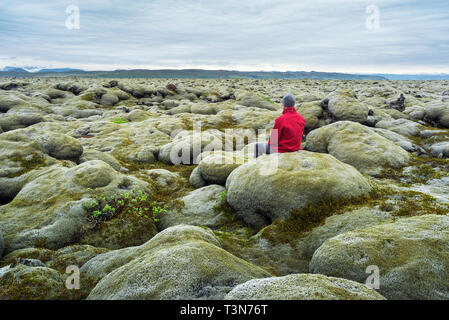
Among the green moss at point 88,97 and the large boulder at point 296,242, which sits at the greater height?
the green moss at point 88,97

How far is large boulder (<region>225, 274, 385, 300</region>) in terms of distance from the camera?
5242 mm

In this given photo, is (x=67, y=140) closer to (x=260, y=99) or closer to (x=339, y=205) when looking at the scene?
(x=339, y=205)

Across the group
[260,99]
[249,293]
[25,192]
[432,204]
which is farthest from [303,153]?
[260,99]

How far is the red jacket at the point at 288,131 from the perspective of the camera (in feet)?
52.7

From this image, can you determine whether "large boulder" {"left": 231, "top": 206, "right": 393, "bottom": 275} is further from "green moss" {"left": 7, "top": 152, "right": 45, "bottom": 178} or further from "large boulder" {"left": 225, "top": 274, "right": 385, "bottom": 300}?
A: "green moss" {"left": 7, "top": 152, "right": 45, "bottom": 178}

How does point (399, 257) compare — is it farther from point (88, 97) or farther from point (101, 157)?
point (88, 97)

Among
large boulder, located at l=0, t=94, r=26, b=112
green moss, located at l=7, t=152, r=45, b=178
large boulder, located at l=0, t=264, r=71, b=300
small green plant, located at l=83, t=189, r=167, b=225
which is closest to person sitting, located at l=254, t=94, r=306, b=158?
small green plant, located at l=83, t=189, r=167, b=225

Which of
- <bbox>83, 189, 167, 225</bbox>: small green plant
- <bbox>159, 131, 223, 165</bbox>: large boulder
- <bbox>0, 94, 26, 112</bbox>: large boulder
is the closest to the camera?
<bbox>83, 189, 167, 225</bbox>: small green plant

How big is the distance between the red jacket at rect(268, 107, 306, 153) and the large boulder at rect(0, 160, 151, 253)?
928cm

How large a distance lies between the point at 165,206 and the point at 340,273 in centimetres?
1089

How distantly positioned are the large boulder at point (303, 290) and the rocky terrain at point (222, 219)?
3 cm

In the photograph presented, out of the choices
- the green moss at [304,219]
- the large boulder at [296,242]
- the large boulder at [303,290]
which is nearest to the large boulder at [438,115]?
the green moss at [304,219]

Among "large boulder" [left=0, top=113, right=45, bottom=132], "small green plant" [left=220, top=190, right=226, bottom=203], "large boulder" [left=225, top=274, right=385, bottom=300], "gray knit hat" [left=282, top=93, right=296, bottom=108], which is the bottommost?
"small green plant" [left=220, top=190, right=226, bottom=203]

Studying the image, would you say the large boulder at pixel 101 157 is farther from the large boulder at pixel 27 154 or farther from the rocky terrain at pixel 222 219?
the large boulder at pixel 27 154
